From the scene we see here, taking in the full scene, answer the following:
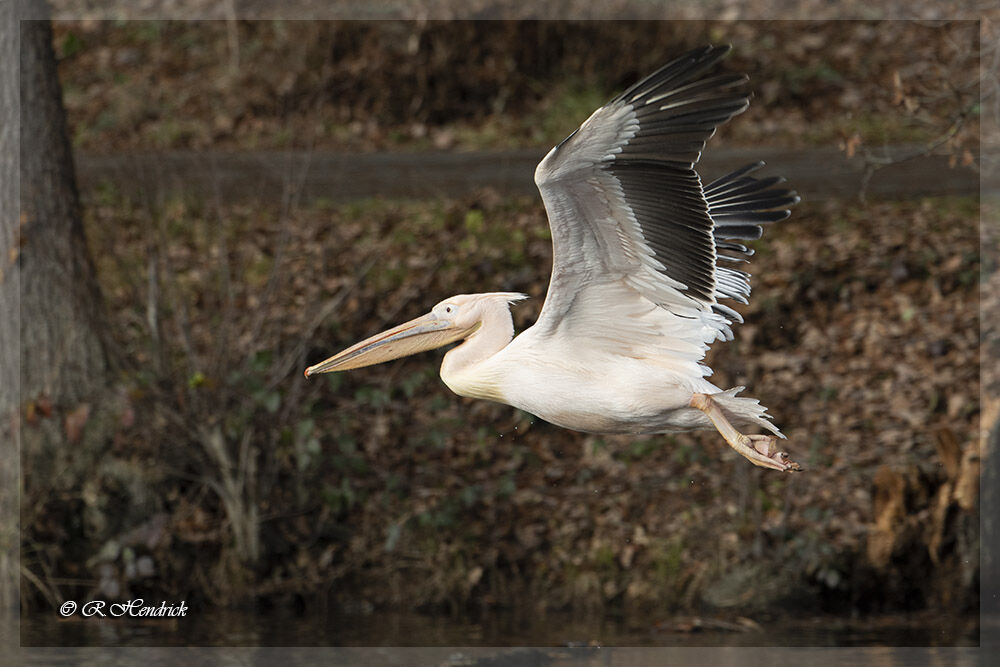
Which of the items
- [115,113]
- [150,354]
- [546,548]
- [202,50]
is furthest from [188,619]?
[202,50]

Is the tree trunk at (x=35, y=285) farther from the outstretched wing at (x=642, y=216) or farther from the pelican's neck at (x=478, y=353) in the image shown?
the outstretched wing at (x=642, y=216)

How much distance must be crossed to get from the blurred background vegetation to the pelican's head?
95.8 inches

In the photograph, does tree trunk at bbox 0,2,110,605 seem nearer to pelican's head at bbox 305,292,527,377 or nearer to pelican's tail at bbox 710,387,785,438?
pelican's head at bbox 305,292,527,377

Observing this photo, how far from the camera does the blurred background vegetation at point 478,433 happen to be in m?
8.62

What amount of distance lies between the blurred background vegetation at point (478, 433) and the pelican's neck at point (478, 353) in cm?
243

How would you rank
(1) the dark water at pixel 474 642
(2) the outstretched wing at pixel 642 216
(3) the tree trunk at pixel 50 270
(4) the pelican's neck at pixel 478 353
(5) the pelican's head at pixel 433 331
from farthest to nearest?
(3) the tree trunk at pixel 50 270 → (1) the dark water at pixel 474 642 → (5) the pelican's head at pixel 433 331 → (4) the pelican's neck at pixel 478 353 → (2) the outstretched wing at pixel 642 216

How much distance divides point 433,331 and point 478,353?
0.30m

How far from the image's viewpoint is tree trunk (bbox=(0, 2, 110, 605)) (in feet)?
27.9

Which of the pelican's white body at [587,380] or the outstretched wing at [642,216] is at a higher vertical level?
the outstretched wing at [642,216]

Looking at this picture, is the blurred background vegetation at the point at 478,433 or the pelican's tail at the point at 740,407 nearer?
the pelican's tail at the point at 740,407

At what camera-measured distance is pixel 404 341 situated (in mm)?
5727

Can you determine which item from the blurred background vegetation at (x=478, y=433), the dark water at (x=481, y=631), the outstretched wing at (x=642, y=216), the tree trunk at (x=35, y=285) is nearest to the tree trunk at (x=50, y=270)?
the tree trunk at (x=35, y=285)

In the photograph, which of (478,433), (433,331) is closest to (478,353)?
(433,331)

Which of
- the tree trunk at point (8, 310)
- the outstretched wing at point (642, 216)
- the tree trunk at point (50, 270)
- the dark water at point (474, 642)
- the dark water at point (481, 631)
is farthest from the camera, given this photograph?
the tree trunk at point (50, 270)
